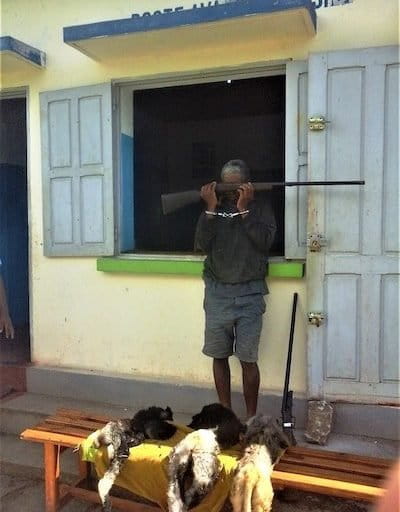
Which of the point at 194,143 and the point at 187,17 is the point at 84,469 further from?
the point at 187,17

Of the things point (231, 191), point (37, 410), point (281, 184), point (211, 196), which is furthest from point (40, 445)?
point (281, 184)

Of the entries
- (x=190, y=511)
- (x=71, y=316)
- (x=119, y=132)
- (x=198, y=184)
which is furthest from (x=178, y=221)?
(x=190, y=511)

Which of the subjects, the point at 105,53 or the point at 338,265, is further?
the point at 105,53

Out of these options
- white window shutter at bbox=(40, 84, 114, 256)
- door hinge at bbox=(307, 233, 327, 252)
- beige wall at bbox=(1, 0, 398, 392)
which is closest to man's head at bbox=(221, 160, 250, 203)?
door hinge at bbox=(307, 233, 327, 252)

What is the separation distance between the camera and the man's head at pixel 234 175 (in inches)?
134

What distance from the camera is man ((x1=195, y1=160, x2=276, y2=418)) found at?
3289mm

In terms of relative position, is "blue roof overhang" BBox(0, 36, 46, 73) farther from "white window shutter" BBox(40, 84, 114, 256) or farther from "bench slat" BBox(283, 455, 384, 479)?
"bench slat" BBox(283, 455, 384, 479)

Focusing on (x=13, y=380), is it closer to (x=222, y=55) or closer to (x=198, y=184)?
(x=198, y=184)

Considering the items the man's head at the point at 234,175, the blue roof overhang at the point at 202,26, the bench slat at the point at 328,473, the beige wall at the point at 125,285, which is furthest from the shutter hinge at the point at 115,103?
the bench slat at the point at 328,473

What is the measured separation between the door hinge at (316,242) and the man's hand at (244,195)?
0.47m

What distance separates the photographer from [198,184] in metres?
3.99

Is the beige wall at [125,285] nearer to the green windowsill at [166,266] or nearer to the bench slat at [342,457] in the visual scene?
the green windowsill at [166,266]

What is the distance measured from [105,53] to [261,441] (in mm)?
2860

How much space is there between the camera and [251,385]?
3.32 m
